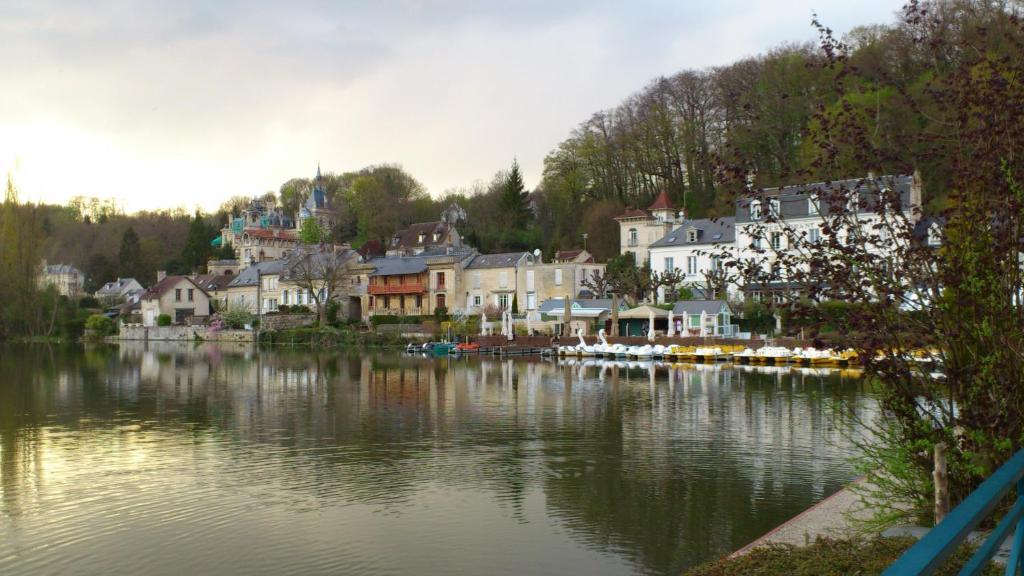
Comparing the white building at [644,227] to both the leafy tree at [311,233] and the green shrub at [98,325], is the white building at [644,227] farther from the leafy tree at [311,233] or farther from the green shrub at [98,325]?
the green shrub at [98,325]

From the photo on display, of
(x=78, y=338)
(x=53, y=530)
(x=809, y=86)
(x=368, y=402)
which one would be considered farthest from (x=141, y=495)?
(x=78, y=338)

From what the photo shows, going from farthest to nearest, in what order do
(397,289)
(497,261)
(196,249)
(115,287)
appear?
1. (196,249)
2. (115,287)
3. (397,289)
4. (497,261)

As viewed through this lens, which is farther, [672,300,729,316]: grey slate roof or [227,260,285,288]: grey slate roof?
[227,260,285,288]: grey slate roof

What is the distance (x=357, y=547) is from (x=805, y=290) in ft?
22.8

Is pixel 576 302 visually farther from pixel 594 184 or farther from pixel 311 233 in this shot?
pixel 311 233

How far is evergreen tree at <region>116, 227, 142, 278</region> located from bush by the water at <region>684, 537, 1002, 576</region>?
115 meters

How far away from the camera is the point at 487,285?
71.9 metres

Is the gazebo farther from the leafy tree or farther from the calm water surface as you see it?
the leafy tree

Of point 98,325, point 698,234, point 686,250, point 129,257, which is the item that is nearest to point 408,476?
point 686,250

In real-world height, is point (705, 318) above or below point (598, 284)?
below

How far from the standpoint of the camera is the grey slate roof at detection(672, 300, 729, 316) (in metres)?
53.9

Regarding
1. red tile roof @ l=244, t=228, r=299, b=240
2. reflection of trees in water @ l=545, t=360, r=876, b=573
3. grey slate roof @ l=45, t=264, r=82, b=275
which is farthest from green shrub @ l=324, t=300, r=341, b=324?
reflection of trees in water @ l=545, t=360, r=876, b=573

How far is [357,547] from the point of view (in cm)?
1199

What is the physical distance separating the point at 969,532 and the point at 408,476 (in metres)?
14.5
